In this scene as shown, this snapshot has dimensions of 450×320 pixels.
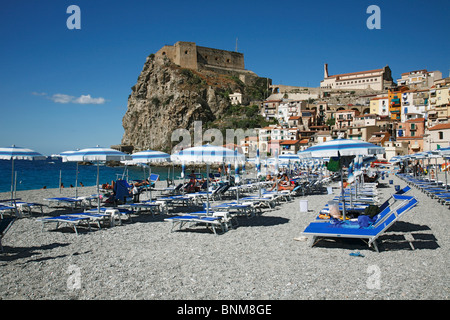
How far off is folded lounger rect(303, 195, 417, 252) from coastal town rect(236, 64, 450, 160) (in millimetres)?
39843

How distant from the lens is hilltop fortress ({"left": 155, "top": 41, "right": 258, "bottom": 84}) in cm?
9494

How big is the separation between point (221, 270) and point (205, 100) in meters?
83.6

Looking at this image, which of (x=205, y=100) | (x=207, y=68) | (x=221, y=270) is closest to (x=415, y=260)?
(x=221, y=270)

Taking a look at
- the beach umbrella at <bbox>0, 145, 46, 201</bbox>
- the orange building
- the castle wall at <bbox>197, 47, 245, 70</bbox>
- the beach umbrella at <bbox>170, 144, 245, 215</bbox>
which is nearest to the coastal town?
the orange building

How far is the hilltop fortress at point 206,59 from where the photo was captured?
94.9 m

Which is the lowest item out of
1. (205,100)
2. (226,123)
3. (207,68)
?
(226,123)

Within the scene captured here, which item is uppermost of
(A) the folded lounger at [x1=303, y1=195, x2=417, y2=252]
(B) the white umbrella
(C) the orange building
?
(C) the orange building

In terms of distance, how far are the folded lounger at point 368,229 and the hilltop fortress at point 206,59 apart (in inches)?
3601

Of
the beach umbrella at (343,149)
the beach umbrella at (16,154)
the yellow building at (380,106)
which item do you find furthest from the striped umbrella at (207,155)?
the yellow building at (380,106)

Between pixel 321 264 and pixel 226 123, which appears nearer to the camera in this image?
pixel 321 264
